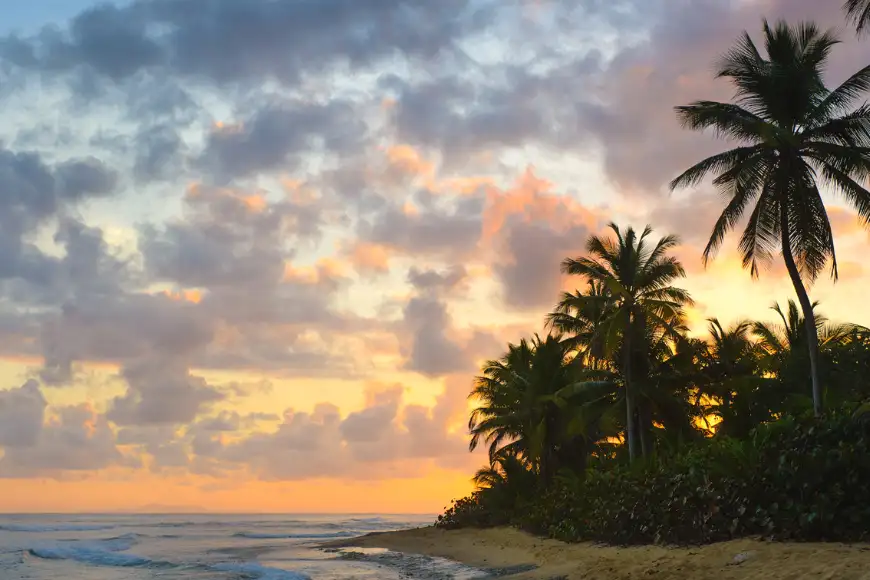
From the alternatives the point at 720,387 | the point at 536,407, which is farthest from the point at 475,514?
the point at 720,387

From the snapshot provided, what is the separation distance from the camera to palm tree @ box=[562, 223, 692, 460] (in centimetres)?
2836

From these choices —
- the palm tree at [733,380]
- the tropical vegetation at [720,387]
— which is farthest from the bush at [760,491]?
the palm tree at [733,380]

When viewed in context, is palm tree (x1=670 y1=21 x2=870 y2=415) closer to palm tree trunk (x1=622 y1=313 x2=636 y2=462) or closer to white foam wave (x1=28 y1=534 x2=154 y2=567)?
palm tree trunk (x1=622 y1=313 x2=636 y2=462)

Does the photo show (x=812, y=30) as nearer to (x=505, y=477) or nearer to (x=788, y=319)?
(x=788, y=319)

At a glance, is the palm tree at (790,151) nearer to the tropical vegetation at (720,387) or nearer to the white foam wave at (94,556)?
the tropical vegetation at (720,387)

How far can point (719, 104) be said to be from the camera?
20.7 m

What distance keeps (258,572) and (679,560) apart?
15.2 m

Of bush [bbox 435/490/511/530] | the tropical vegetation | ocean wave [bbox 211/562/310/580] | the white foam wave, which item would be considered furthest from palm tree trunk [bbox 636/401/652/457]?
the white foam wave

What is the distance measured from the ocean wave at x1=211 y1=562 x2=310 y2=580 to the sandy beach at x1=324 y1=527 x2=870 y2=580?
16.9 feet

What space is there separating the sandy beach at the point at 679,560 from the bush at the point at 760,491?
1.78 ft

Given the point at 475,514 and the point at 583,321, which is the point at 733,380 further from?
the point at 475,514

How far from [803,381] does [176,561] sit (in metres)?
25.9

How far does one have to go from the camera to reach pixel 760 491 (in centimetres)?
1370

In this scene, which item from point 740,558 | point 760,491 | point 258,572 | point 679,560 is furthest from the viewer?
point 258,572
